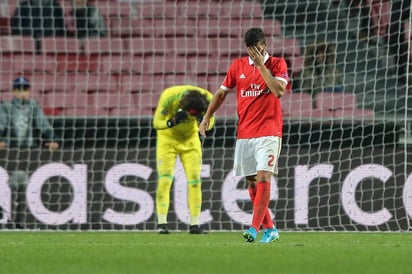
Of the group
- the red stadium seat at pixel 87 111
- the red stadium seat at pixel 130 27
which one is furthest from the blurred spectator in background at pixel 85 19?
the red stadium seat at pixel 87 111

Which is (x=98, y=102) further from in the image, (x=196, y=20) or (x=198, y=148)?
(x=198, y=148)

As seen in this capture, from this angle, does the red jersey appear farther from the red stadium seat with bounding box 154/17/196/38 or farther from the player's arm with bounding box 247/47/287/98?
the red stadium seat with bounding box 154/17/196/38

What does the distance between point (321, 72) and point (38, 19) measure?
377 centimetres

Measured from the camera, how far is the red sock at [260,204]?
8.51m

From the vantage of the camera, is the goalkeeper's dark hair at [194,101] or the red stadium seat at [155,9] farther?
the red stadium seat at [155,9]

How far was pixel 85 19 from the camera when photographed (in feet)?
48.0

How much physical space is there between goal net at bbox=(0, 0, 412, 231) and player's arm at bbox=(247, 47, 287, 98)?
2340mm

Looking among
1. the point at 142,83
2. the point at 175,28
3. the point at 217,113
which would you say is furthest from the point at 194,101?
the point at 175,28

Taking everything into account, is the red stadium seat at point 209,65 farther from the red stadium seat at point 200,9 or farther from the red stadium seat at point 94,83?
the red stadium seat at point 94,83

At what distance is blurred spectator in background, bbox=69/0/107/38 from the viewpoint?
14.6 meters

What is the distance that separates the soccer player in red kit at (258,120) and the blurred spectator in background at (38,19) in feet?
18.1

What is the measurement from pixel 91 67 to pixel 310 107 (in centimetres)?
299

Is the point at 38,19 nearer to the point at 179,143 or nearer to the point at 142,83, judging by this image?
the point at 142,83

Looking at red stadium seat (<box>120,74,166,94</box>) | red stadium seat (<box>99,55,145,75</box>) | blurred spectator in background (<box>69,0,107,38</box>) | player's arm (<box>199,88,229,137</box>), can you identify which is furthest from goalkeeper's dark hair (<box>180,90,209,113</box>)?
blurred spectator in background (<box>69,0,107,38</box>)
